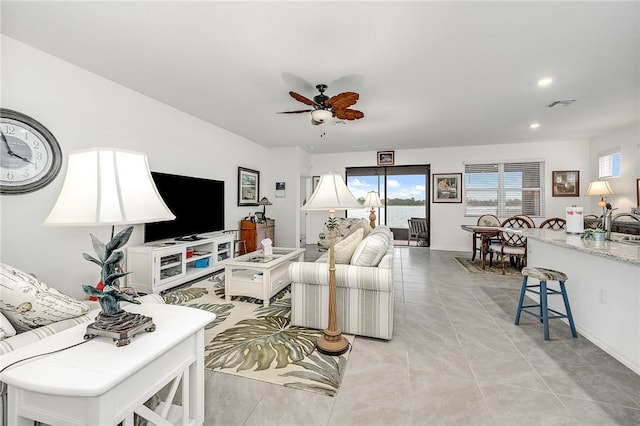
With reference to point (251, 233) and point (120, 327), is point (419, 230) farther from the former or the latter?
point (120, 327)

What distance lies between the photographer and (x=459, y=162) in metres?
6.62

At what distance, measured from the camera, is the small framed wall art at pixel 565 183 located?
19.7ft

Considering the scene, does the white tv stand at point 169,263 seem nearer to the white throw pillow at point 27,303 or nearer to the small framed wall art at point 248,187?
the small framed wall art at point 248,187

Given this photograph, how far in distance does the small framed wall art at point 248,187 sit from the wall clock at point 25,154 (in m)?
3.13

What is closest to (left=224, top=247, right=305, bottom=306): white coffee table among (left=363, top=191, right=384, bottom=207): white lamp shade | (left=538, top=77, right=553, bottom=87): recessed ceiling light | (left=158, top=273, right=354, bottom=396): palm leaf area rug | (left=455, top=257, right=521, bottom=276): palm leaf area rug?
(left=158, top=273, right=354, bottom=396): palm leaf area rug

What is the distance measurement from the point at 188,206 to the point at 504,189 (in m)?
6.84

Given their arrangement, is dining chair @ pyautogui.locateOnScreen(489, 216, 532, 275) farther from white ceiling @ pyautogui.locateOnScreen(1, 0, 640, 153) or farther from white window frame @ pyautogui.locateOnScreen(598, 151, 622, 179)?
white ceiling @ pyautogui.locateOnScreen(1, 0, 640, 153)

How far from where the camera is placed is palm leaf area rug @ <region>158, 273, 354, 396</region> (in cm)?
184

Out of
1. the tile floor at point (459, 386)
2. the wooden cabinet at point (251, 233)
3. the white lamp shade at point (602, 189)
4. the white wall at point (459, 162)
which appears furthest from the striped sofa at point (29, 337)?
the white lamp shade at point (602, 189)

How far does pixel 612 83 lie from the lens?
3.11 meters

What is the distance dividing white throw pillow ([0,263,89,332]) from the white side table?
0.29 metres

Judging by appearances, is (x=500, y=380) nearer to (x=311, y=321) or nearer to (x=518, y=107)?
(x=311, y=321)

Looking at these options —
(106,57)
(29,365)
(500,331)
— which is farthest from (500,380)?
(106,57)

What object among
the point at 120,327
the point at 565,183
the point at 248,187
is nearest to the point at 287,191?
the point at 248,187
